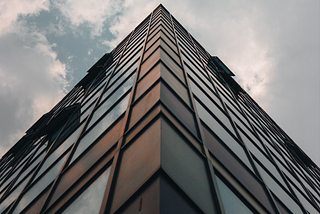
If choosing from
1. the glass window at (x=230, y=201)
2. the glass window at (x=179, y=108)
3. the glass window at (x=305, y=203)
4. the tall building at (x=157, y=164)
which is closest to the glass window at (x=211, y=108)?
the tall building at (x=157, y=164)

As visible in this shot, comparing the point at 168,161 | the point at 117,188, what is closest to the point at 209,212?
the point at 168,161

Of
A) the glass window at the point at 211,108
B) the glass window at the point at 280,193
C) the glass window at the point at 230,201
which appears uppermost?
the glass window at the point at 211,108

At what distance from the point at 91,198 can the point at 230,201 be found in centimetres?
284

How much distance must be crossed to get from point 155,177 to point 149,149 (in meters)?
0.72

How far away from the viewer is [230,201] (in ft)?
14.5

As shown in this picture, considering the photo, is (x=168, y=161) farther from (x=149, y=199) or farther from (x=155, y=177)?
(x=149, y=199)

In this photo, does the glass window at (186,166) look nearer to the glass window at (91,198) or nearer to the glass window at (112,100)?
the glass window at (91,198)

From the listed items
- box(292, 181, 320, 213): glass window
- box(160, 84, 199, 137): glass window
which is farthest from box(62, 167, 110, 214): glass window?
box(292, 181, 320, 213): glass window

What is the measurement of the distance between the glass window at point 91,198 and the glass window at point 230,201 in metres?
2.35

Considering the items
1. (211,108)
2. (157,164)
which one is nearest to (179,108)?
(157,164)

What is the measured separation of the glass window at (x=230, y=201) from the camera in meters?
4.22

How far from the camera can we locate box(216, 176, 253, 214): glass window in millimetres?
4221

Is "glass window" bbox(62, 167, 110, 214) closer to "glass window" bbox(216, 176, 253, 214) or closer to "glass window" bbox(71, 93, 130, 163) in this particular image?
"glass window" bbox(71, 93, 130, 163)

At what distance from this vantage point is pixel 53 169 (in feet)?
25.0
